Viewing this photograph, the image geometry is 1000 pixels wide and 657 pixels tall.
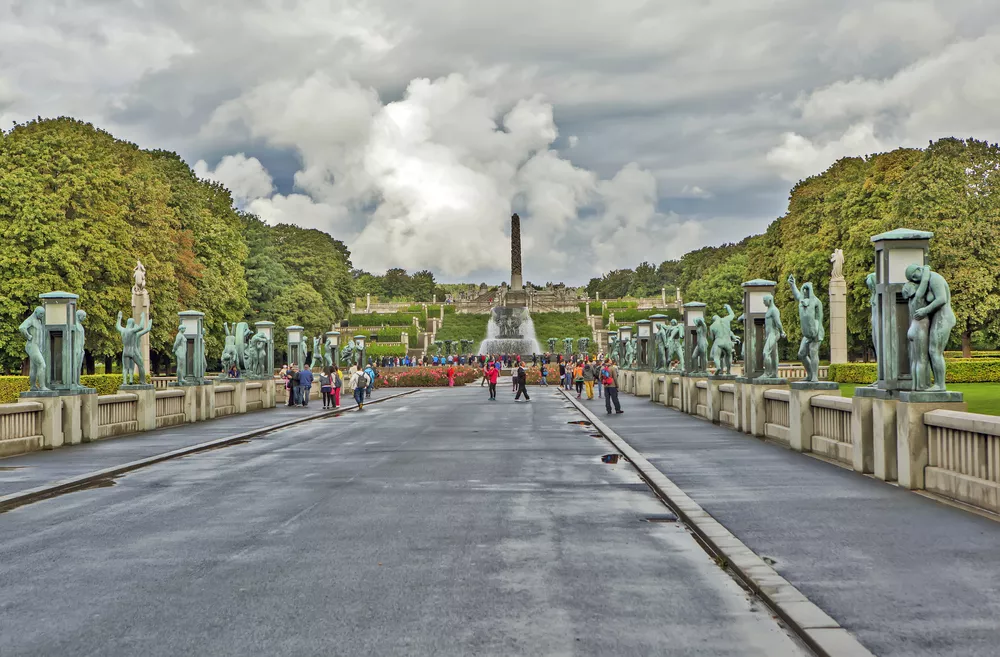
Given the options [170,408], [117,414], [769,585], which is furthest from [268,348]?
[769,585]

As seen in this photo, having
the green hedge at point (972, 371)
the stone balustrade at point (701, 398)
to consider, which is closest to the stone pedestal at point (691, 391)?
the stone balustrade at point (701, 398)

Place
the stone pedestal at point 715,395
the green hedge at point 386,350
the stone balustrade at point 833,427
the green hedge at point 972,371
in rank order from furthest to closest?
the green hedge at point 386,350 < the green hedge at point 972,371 < the stone pedestal at point 715,395 < the stone balustrade at point 833,427

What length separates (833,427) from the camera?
1546 cm

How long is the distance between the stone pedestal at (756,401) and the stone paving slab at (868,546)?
14.5 feet

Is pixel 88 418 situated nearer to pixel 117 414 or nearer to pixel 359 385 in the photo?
pixel 117 414

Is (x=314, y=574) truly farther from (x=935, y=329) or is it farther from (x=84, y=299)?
(x=84, y=299)

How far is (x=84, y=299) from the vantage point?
42969mm

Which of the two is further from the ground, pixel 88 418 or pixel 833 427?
pixel 88 418

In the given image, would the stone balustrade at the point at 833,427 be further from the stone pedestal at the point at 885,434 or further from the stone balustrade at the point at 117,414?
the stone balustrade at the point at 117,414

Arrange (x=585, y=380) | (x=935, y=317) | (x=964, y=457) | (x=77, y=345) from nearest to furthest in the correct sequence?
(x=964, y=457) < (x=935, y=317) < (x=77, y=345) < (x=585, y=380)

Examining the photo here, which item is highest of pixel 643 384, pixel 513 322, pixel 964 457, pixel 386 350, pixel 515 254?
pixel 515 254

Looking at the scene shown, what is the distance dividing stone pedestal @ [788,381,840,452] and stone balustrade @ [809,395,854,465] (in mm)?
113

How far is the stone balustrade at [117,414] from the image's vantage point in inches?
860

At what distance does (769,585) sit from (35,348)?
55.4ft
